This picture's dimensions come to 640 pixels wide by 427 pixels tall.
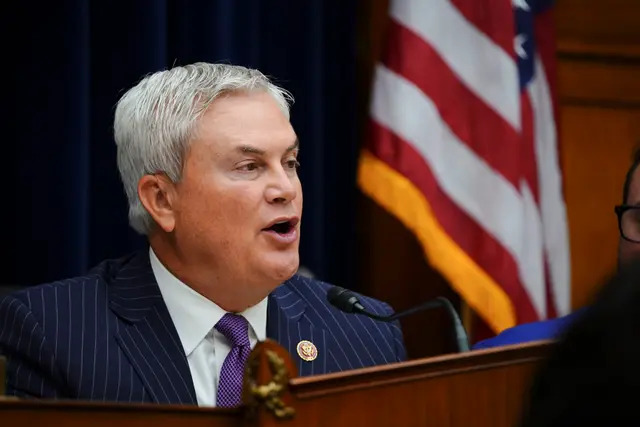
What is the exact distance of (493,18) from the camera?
3635mm

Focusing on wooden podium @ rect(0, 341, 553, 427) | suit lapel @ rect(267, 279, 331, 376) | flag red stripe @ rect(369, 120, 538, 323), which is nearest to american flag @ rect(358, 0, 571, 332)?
flag red stripe @ rect(369, 120, 538, 323)

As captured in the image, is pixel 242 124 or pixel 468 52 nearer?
pixel 242 124

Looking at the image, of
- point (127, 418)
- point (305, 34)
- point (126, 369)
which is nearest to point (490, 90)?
point (305, 34)

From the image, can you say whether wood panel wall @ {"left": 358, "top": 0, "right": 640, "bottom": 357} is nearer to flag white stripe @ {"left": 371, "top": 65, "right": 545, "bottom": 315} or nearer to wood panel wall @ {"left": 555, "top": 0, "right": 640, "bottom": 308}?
wood panel wall @ {"left": 555, "top": 0, "right": 640, "bottom": 308}

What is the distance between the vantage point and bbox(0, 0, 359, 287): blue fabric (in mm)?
3254

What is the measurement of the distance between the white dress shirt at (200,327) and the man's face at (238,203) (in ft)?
0.18

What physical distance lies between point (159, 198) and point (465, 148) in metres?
1.42

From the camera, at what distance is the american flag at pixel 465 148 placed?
352cm

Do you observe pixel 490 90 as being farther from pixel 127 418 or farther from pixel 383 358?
pixel 127 418

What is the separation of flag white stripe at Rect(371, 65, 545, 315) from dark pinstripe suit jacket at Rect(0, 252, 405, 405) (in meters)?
1.16

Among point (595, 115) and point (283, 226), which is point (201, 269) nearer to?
point (283, 226)

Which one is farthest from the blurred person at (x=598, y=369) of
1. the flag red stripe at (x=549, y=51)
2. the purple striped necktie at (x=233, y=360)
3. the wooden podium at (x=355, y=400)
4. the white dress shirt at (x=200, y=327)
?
the flag red stripe at (x=549, y=51)

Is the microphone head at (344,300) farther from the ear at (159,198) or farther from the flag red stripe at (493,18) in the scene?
the flag red stripe at (493,18)

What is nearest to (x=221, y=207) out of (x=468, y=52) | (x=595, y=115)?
(x=468, y=52)
